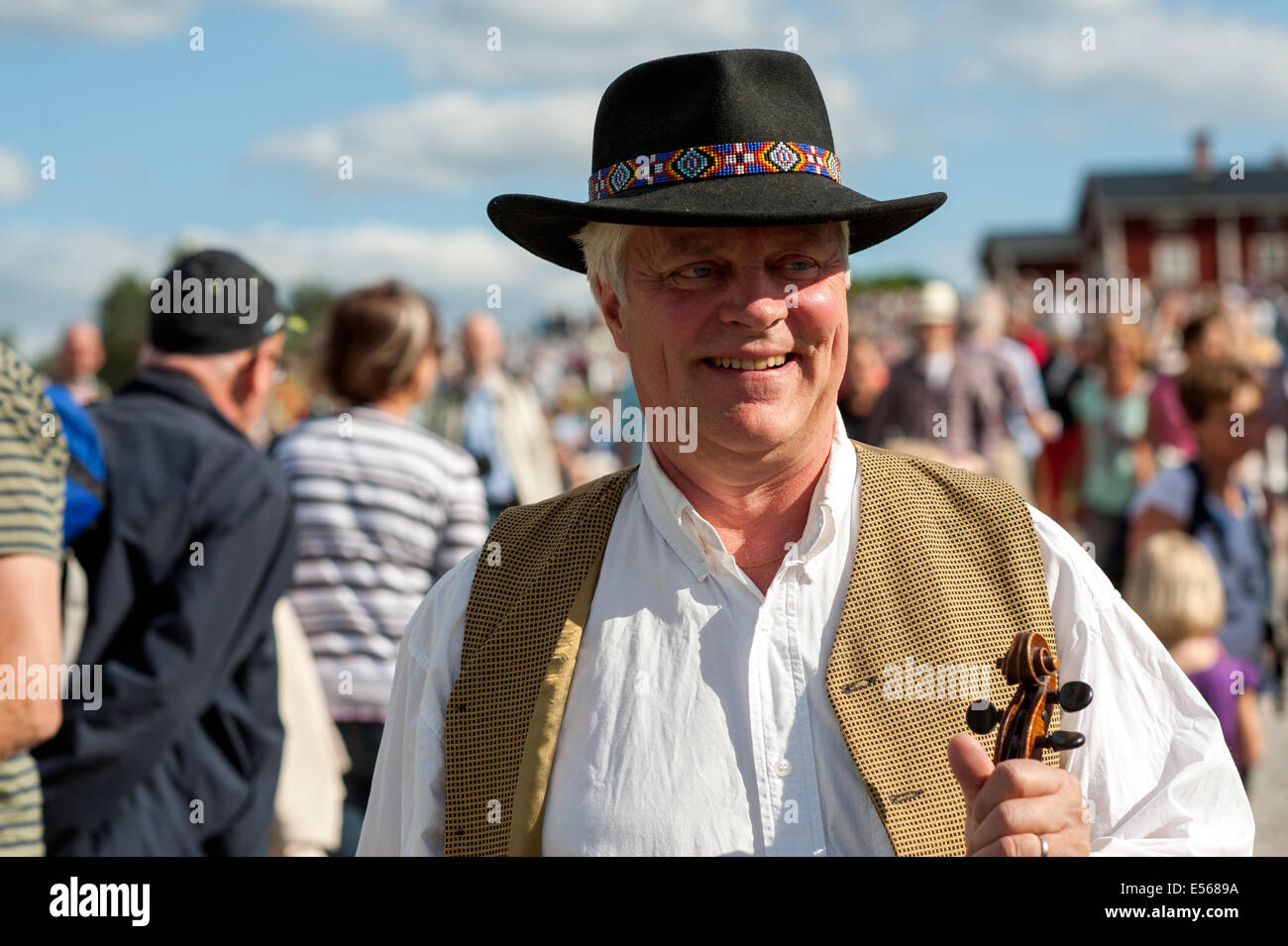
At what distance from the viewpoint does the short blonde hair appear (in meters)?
4.42

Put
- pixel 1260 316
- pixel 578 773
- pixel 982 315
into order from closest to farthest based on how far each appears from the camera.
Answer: pixel 578 773 → pixel 982 315 → pixel 1260 316

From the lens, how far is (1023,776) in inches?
69.1

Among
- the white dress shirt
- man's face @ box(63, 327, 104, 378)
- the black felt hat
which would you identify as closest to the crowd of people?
the white dress shirt

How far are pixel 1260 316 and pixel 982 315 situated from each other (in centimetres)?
1440

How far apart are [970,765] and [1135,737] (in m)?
0.41

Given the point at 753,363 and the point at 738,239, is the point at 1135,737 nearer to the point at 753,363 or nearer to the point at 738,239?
the point at 753,363

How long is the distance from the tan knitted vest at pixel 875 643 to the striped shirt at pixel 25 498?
819 millimetres

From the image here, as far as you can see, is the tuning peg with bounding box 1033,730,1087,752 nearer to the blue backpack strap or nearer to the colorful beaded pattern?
the colorful beaded pattern

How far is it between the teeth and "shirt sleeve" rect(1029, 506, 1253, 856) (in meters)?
0.48

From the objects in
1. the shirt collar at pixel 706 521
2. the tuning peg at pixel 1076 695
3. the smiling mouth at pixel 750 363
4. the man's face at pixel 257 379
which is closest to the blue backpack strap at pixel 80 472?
the man's face at pixel 257 379

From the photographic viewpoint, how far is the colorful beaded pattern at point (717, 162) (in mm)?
2205
